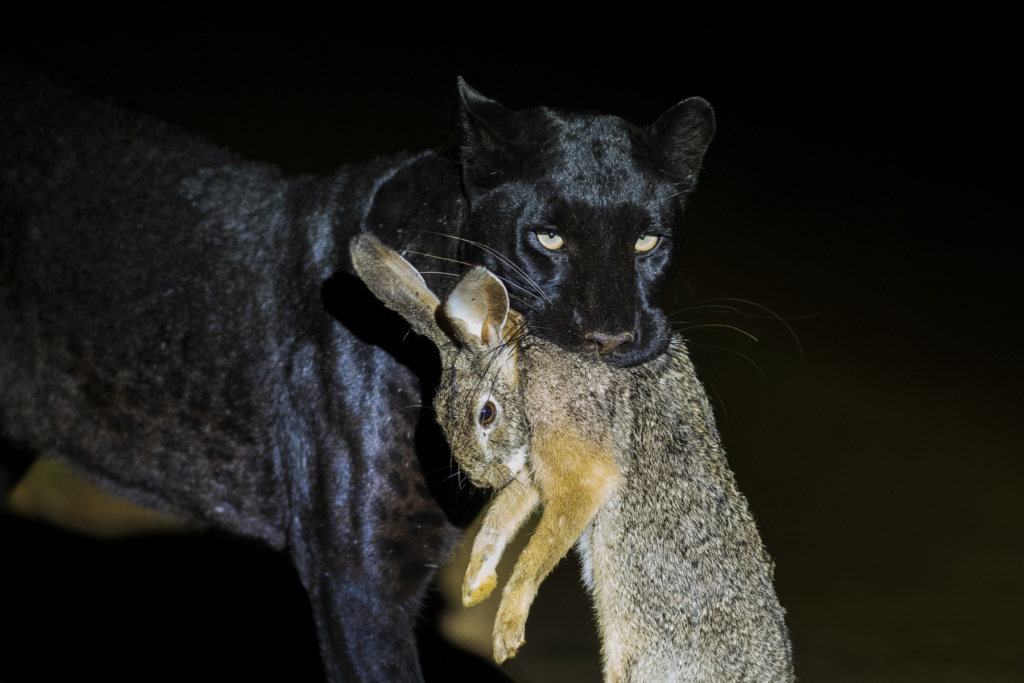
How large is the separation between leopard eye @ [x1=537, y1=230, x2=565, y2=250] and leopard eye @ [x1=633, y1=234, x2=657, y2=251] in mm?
227

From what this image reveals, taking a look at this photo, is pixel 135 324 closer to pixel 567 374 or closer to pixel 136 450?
pixel 136 450

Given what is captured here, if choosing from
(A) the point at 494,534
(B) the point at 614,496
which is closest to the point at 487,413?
(A) the point at 494,534

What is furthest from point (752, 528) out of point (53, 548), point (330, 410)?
point (53, 548)

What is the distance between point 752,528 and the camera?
8.49 ft

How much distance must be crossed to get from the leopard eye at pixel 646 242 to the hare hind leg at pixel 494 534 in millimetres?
692

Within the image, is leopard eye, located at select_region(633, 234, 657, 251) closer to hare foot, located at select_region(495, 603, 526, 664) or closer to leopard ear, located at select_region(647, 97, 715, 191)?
leopard ear, located at select_region(647, 97, 715, 191)

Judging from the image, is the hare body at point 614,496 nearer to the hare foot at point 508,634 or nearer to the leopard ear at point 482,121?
the hare foot at point 508,634

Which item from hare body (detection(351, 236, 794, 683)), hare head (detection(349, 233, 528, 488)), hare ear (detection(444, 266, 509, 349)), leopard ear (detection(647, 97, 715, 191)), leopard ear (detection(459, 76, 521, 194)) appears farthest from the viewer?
leopard ear (detection(647, 97, 715, 191))

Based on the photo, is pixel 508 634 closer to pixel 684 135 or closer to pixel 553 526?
pixel 553 526

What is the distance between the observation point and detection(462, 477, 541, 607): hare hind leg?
2.11 metres

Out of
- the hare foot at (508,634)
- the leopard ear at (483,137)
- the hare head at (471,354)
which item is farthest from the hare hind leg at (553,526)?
the leopard ear at (483,137)

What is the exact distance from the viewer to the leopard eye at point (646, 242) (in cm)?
242

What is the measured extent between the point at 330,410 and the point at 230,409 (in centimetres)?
51

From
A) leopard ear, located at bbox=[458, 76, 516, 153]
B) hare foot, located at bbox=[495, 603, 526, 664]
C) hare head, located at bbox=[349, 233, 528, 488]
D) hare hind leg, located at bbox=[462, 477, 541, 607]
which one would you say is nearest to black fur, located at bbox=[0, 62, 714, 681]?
leopard ear, located at bbox=[458, 76, 516, 153]
